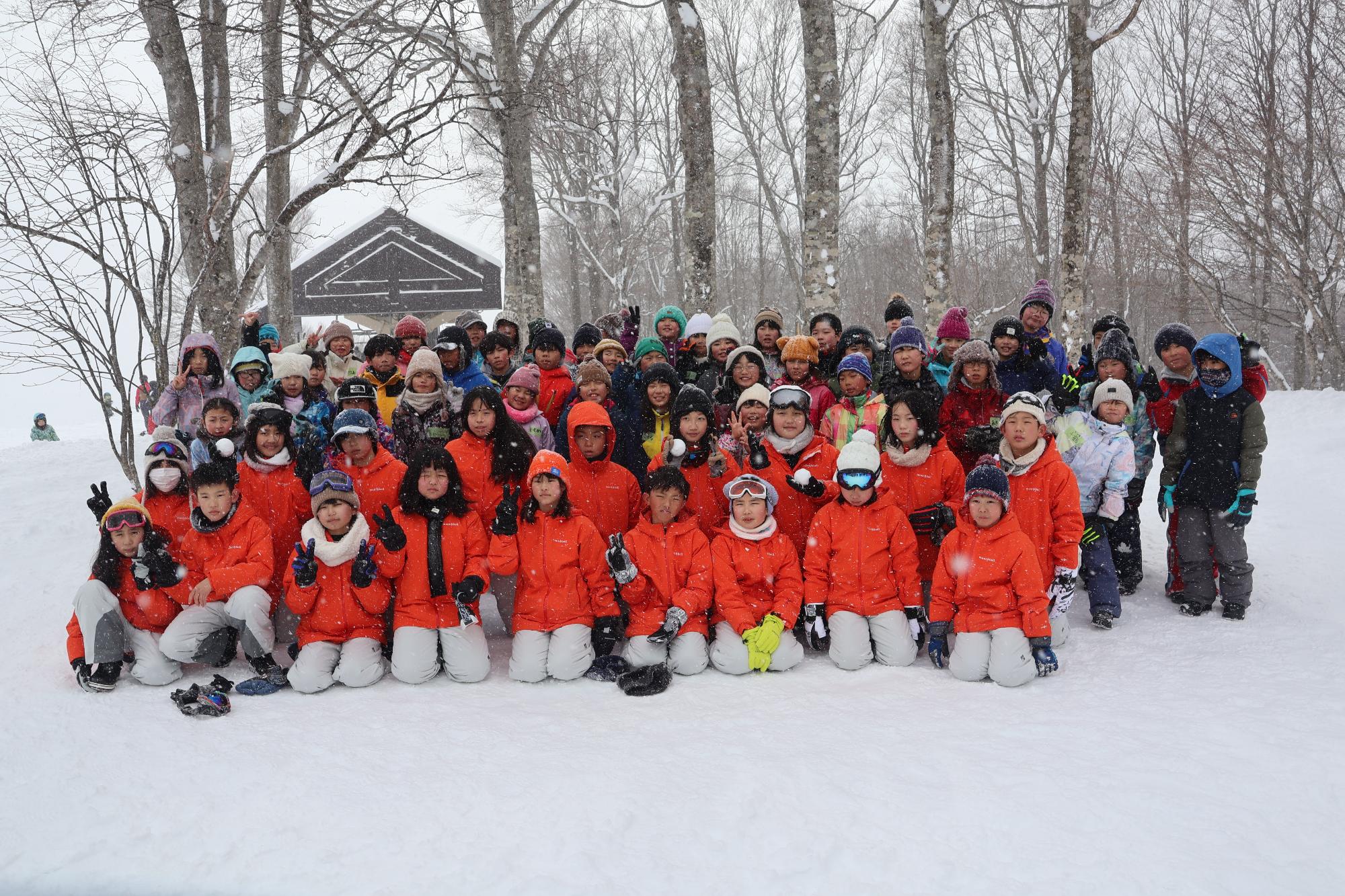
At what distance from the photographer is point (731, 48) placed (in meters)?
24.2

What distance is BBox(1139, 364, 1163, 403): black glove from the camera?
17.6 feet

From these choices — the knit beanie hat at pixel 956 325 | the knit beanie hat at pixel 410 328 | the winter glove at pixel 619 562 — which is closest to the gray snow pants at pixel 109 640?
the winter glove at pixel 619 562

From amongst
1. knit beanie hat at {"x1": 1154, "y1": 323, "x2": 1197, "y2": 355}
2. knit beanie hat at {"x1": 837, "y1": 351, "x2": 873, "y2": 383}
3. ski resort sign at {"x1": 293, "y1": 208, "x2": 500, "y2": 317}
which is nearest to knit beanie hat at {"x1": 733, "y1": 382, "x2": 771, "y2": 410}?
knit beanie hat at {"x1": 837, "y1": 351, "x2": 873, "y2": 383}

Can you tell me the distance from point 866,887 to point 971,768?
84cm

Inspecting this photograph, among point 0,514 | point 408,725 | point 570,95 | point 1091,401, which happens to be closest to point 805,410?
point 1091,401

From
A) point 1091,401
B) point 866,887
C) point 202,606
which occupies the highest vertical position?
point 1091,401

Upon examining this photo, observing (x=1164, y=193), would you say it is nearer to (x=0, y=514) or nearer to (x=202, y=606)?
(x=202, y=606)

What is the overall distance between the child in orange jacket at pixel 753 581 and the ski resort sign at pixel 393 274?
1222 centimetres

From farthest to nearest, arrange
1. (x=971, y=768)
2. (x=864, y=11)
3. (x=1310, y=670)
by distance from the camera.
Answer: (x=864, y=11), (x=1310, y=670), (x=971, y=768)

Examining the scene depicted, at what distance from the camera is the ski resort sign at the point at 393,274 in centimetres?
1511

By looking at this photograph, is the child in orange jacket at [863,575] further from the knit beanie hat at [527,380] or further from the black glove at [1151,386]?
the black glove at [1151,386]

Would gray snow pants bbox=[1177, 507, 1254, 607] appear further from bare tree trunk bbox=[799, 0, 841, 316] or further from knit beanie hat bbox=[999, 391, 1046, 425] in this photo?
bare tree trunk bbox=[799, 0, 841, 316]

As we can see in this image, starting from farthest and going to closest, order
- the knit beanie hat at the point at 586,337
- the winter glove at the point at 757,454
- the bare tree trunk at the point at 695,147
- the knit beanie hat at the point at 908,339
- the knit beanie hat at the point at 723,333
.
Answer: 1. the bare tree trunk at the point at 695,147
2. the knit beanie hat at the point at 586,337
3. the knit beanie hat at the point at 723,333
4. the knit beanie hat at the point at 908,339
5. the winter glove at the point at 757,454

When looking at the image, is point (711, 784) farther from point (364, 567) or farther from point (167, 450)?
point (167, 450)
